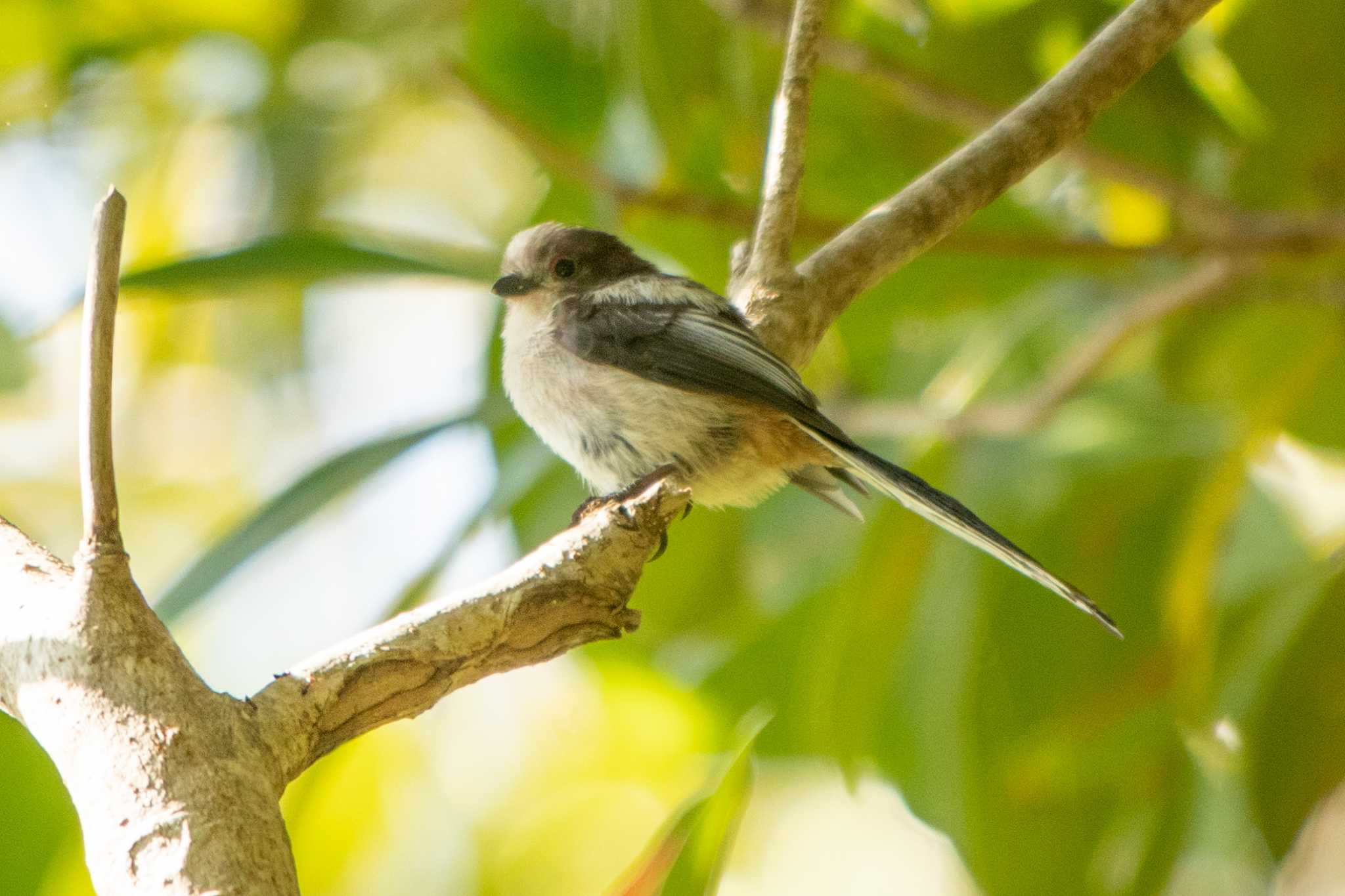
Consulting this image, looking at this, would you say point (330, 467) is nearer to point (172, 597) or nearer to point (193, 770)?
point (172, 597)

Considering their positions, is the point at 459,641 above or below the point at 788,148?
below

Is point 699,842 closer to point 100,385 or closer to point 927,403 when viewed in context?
point 100,385

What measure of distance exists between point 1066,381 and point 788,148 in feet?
4.55

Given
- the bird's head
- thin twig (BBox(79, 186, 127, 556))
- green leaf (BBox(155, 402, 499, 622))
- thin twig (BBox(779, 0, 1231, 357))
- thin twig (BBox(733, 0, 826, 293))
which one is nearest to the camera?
thin twig (BBox(79, 186, 127, 556))

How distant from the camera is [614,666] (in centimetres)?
373

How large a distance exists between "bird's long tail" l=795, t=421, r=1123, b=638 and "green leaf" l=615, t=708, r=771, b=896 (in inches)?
18.4

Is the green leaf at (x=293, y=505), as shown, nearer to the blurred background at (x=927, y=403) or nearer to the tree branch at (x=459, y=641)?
the blurred background at (x=927, y=403)

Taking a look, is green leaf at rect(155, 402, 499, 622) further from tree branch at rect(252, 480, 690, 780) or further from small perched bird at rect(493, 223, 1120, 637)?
tree branch at rect(252, 480, 690, 780)

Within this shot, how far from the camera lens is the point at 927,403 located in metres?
3.54

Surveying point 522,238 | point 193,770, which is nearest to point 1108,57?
point 522,238

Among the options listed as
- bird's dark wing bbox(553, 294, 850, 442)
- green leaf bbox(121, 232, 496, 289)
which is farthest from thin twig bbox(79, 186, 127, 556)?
green leaf bbox(121, 232, 496, 289)

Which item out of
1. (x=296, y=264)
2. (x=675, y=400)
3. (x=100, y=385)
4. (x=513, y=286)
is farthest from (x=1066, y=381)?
(x=100, y=385)

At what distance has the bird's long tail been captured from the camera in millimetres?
1896

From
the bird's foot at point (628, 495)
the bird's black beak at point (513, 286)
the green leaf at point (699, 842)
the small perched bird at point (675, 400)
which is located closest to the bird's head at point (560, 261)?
the bird's black beak at point (513, 286)
